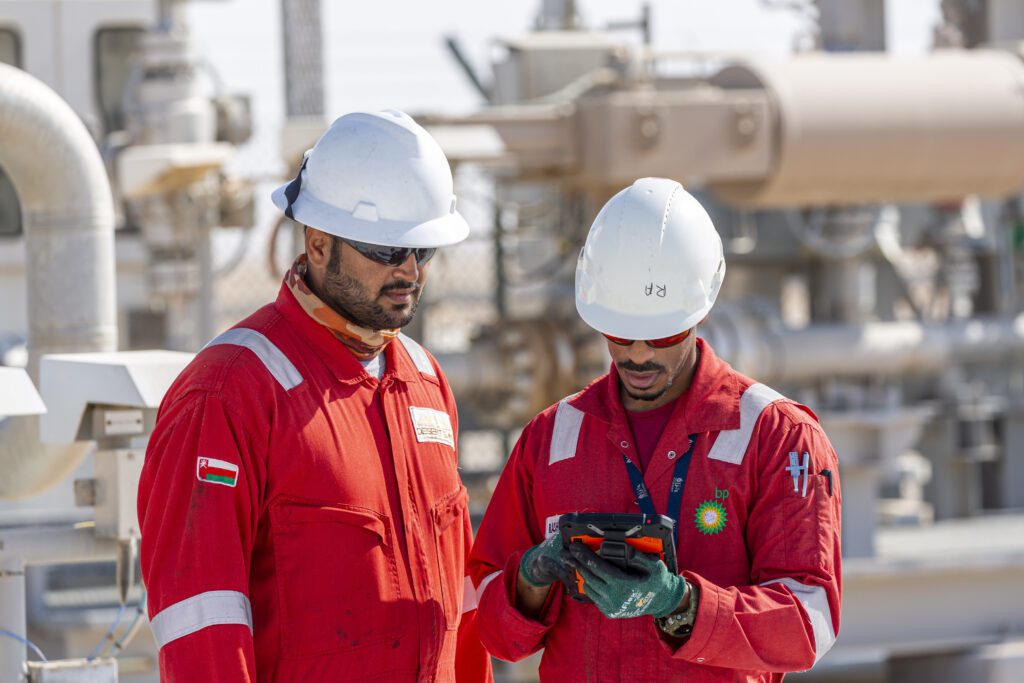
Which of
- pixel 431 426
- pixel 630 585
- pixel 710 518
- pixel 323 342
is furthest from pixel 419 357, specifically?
pixel 630 585

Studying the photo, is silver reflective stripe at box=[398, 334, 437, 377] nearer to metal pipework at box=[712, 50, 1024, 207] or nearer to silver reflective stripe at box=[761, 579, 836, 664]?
silver reflective stripe at box=[761, 579, 836, 664]

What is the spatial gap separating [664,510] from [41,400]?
1.53 meters

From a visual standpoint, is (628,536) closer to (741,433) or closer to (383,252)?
(741,433)

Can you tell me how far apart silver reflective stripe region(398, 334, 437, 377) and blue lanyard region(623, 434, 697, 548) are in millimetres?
571

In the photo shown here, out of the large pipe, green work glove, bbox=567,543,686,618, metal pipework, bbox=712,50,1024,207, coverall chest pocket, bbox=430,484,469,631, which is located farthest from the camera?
metal pipework, bbox=712,50,1024,207

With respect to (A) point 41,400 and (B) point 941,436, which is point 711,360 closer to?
(A) point 41,400

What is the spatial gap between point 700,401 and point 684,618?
444 mm

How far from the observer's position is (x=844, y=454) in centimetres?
850

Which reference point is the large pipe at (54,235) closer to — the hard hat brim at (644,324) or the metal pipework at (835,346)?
the hard hat brim at (644,324)

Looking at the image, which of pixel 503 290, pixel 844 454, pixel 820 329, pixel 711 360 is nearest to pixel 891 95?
pixel 820 329

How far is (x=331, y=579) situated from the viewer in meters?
2.82

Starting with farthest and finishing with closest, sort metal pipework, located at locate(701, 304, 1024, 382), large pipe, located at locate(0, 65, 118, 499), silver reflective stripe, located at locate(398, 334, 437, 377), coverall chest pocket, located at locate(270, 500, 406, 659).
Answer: metal pipework, located at locate(701, 304, 1024, 382), large pipe, located at locate(0, 65, 118, 499), silver reflective stripe, located at locate(398, 334, 437, 377), coverall chest pocket, located at locate(270, 500, 406, 659)

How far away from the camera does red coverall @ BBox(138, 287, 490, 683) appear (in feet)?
8.74

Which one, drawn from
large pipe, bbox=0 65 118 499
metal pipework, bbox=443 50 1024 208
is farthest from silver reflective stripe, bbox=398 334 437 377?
metal pipework, bbox=443 50 1024 208
